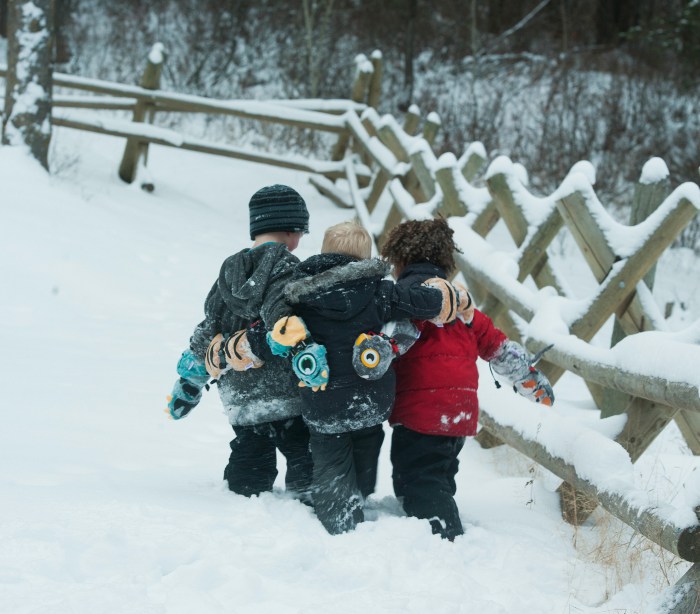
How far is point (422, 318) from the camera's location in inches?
109

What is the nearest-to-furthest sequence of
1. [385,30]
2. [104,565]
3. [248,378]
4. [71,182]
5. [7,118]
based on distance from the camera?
[104,565] → [248,378] → [7,118] → [71,182] → [385,30]

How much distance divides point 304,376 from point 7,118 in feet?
18.6

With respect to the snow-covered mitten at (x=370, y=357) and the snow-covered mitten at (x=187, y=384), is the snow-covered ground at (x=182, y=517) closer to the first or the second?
the snow-covered mitten at (x=187, y=384)

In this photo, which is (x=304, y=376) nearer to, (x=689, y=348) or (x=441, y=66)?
(x=689, y=348)

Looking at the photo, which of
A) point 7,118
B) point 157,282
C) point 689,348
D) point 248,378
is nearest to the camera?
point 689,348

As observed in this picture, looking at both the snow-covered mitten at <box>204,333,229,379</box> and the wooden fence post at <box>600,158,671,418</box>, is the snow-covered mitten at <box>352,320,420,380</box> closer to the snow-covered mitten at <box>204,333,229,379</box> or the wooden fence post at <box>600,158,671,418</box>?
the snow-covered mitten at <box>204,333,229,379</box>

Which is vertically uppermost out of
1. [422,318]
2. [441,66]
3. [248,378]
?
[441,66]

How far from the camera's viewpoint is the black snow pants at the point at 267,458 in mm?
2984

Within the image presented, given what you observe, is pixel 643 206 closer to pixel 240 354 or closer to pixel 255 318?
pixel 255 318

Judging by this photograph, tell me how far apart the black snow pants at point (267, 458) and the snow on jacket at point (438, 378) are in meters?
0.34

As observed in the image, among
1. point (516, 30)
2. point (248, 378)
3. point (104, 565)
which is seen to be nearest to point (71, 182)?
point (248, 378)

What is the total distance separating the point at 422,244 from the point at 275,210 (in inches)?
20.9

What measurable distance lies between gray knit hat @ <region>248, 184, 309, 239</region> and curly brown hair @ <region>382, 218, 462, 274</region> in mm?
374

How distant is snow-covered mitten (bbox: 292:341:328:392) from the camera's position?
2646mm
